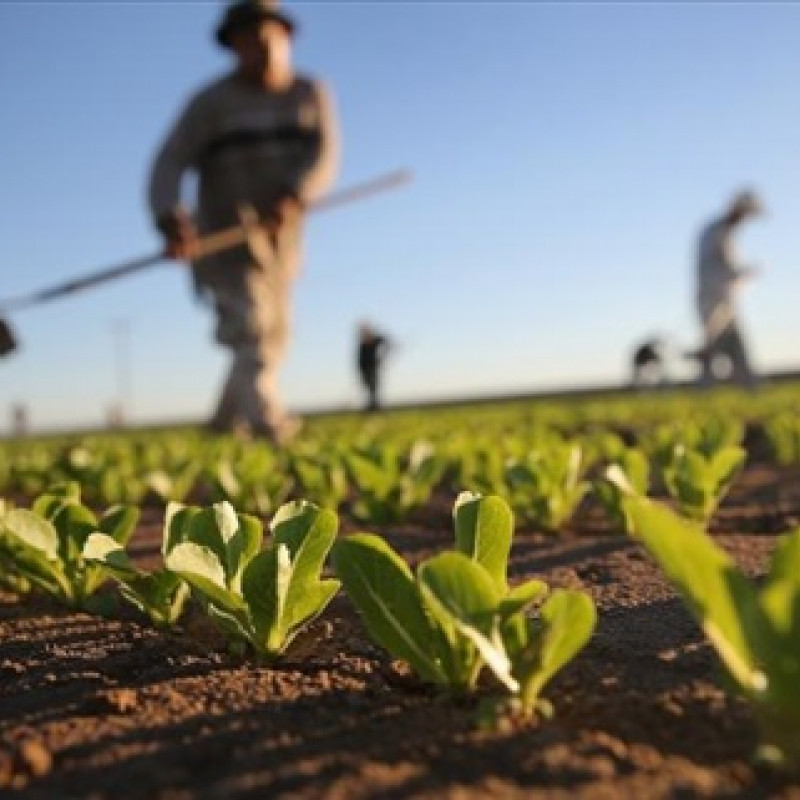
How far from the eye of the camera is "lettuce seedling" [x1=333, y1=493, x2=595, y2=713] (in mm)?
1168

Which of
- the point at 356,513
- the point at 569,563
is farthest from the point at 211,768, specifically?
the point at 356,513

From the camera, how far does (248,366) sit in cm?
724

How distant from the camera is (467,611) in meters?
1.18

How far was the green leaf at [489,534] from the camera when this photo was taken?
4.66ft

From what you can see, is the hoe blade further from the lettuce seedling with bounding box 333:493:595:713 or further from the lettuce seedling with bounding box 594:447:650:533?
the lettuce seedling with bounding box 333:493:595:713

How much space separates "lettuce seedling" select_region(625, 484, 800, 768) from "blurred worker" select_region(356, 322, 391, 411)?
53.3 ft

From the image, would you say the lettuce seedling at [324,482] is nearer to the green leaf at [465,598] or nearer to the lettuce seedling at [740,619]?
the green leaf at [465,598]

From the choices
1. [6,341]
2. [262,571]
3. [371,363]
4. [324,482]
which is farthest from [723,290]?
[262,571]

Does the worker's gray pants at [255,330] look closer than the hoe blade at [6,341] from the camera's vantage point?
No

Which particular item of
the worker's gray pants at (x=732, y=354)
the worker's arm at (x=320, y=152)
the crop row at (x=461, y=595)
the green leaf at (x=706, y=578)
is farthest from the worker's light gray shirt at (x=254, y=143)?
the worker's gray pants at (x=732, y=354)

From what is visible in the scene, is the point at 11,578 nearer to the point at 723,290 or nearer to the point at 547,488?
the point at 547,488

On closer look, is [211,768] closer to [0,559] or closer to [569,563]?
[0,559]

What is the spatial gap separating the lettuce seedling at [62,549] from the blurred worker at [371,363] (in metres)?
15.2

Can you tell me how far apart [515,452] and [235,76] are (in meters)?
4.54
